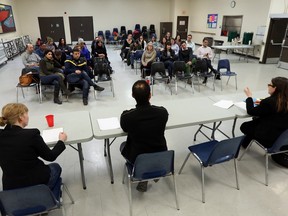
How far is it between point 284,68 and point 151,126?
26.3ft

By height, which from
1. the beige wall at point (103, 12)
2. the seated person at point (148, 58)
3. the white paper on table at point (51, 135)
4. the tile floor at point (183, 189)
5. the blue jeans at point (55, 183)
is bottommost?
the tile floor at point (183, 189)

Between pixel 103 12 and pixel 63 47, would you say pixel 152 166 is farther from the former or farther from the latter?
pixel 103 12

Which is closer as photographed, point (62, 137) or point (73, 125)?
point (62, 137)

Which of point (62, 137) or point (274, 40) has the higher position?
point (274, 40)

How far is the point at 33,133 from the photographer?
60.9 inches

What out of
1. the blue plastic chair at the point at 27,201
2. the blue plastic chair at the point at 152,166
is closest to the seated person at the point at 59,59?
the blue plastic chair at the point at 152,166

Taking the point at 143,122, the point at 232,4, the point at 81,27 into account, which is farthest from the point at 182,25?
the point at 143,122

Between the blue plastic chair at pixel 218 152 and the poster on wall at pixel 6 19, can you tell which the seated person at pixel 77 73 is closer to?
the blue plastic chair at pixel 218 152

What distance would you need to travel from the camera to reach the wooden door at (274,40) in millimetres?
8094

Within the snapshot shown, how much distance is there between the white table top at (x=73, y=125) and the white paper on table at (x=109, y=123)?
0.37 feet

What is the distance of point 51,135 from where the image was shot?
1.98 meters

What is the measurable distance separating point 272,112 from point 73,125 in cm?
208

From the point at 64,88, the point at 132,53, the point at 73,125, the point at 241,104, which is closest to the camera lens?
the point at 73,125

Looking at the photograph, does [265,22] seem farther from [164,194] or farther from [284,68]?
[164,194]
